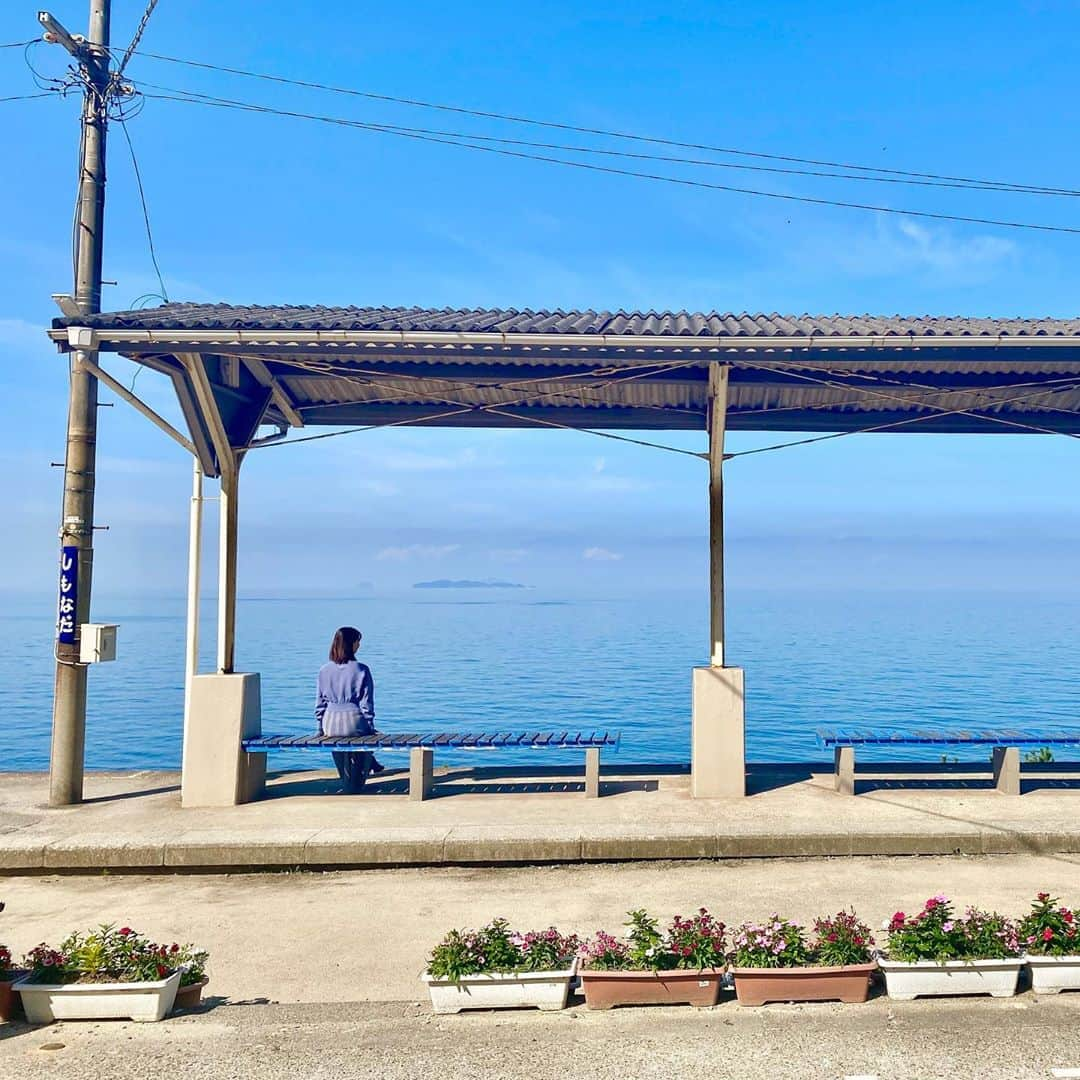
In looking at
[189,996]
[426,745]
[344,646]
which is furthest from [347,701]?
[189,996]

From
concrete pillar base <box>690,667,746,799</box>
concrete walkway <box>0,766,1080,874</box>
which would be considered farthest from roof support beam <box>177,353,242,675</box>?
concrete pillar base <box>690,667,746,799</box>

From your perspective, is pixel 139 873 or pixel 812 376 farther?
pixel 812 376

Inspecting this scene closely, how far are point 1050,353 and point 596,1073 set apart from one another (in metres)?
7.69

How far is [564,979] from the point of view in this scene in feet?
16.0

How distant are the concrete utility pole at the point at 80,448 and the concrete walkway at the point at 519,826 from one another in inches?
28.0

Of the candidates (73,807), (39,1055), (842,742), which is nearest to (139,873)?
(73,807)

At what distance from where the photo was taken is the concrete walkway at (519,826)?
7.89 metres

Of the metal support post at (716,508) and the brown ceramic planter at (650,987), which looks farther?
the metal support post at (716,508)

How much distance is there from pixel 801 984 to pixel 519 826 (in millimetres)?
3863

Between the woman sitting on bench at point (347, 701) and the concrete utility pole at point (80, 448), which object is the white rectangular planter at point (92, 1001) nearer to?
the concrete utility pole at point (80, 448)

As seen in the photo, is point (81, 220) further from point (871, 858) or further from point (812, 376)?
point (871, 858)

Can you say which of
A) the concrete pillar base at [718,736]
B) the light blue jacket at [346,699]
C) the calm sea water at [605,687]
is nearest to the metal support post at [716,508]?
the concrete pillar base at [718,736]

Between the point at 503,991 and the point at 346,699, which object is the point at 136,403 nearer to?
the point at 346,699

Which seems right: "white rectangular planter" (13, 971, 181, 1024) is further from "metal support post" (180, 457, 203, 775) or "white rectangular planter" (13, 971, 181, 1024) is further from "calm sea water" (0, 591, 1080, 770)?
"calm sea water" (0, 591, 1080, 770)
